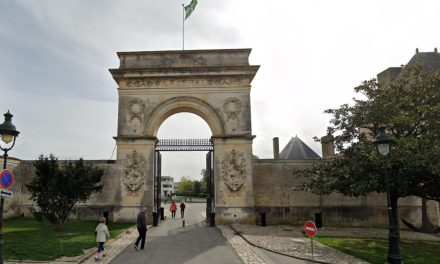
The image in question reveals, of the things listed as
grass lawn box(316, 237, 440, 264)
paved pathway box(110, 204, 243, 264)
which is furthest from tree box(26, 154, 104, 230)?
grass lawn box(316, 237, 440, 264)

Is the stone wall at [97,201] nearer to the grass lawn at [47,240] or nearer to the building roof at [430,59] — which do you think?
the grass lawn at [47,240]

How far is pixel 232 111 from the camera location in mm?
17484

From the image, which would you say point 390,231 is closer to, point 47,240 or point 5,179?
point 5,179

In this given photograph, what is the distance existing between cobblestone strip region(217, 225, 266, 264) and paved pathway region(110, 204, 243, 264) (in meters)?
0.17

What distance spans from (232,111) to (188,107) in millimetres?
2410

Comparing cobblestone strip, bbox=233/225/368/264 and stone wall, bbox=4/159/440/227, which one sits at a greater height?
stone wall, bbox=4/159/440/227

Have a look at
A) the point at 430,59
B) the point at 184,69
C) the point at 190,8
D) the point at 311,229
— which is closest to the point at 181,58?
the point at 184,69

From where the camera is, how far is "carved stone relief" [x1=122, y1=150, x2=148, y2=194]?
1670 centimetres

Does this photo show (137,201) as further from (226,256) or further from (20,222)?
(226,256)

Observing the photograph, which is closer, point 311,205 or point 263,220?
point 263,220

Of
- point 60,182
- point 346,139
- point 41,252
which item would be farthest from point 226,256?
point 60,182

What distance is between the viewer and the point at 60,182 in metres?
13.7

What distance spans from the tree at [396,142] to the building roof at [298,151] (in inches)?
551

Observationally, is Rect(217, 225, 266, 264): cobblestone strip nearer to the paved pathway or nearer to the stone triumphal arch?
the paved pathway
